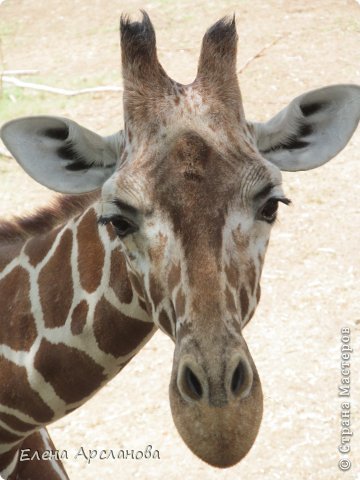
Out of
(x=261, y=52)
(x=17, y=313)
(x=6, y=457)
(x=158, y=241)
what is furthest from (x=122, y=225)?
(x=261, y=52)

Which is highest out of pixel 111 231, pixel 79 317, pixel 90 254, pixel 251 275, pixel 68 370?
pixel 251 275

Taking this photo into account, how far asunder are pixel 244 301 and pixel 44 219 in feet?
5.61

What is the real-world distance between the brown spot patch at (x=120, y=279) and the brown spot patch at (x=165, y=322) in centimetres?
43

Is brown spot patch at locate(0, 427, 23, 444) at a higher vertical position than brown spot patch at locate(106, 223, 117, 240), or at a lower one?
lower

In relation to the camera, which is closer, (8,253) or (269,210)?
(269,210)

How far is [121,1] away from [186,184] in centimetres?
1450

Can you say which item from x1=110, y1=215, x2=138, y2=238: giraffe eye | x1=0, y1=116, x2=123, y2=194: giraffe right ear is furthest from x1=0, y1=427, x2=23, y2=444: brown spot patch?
x1=110, y1=215, x2=138, y2=238: giraffe eye

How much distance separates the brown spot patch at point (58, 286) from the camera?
4438 millimetres

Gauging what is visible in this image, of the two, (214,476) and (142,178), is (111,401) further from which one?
(142,178)

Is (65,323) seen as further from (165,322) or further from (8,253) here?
(165,322)

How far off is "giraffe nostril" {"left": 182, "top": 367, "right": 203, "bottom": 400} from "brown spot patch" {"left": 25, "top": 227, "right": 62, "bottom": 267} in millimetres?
1607

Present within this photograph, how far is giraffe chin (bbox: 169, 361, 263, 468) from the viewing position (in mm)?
3303

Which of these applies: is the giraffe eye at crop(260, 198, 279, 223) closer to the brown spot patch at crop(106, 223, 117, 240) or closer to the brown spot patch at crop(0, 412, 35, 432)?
the brown spot patch at crop(106, 223, 117, 240)

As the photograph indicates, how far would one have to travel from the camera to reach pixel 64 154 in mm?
4199
